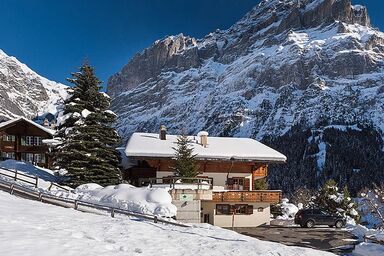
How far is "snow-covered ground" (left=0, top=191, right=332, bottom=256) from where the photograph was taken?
1254cm

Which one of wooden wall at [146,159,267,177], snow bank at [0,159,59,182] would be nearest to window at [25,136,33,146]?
snow bank at [0,159,59,182]

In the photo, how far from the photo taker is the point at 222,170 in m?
40.7

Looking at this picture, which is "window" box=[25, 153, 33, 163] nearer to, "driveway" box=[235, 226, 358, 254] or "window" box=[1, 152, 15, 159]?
"window" box=[1, 152, 15, 159]

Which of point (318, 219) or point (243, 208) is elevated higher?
point (243, 208)

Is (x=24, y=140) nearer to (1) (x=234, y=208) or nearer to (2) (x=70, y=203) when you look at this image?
(1) (x=234, y=208)

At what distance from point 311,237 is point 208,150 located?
1410cm

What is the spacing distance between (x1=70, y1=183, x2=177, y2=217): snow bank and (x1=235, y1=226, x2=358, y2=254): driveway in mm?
6608

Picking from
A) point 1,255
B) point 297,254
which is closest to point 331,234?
point 297,254

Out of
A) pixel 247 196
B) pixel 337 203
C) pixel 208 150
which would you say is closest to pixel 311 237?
pixel 247 196

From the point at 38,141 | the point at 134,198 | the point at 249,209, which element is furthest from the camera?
the point at 38,141

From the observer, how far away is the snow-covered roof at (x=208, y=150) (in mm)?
38344

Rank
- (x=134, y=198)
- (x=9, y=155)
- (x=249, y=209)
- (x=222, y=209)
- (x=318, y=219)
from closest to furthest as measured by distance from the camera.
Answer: (x=134, y=198) < (x=222, y=209) < (x=318, y=219) < (x=249, y=209) < (x=9, y=155)

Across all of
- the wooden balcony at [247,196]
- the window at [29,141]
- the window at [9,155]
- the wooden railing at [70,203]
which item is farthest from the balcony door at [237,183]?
the window at [9,155]

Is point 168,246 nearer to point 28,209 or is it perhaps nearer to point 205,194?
point 28,209
